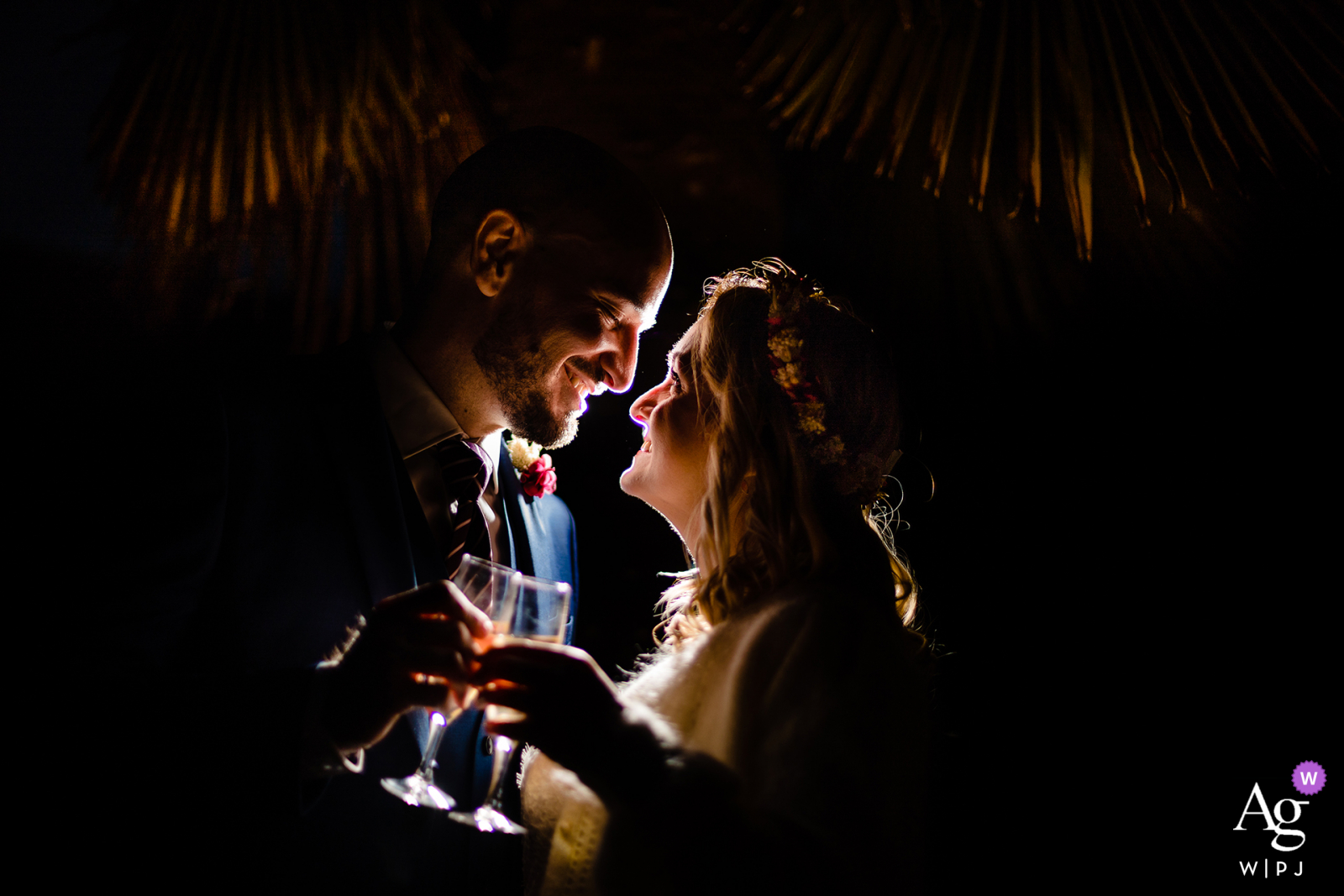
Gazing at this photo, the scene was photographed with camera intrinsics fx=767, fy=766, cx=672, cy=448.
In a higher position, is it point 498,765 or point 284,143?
point 284,143

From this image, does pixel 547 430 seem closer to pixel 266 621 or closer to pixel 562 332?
pixel 562 332

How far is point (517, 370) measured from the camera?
1935 millimetres

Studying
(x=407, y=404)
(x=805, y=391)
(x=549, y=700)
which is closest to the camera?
(x=549, y=700)

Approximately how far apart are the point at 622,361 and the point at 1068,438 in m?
1.80

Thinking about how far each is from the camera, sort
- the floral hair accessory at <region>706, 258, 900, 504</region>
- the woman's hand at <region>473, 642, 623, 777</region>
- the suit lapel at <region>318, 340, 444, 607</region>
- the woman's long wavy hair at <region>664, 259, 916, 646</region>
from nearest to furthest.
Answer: the woman's hand at <region>473, 642, 623, 777</region>
the suit lapel at <region>318, 340, 444, 607</region>
the woman's long wavy hair at <region>664, 259, 916, 646</region>
the floral hair accessory at <region>706, 258, 900, 504</region>

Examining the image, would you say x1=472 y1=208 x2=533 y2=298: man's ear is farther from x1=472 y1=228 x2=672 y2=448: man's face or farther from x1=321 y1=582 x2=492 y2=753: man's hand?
x1=321 y1=582 x2=492 y2=753: man's hand

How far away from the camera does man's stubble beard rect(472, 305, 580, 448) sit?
1931 mm

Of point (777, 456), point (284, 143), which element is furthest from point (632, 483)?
point (284, 143)

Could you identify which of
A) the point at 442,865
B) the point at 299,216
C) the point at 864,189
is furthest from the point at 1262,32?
the point at 442,865

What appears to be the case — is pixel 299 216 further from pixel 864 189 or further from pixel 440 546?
pixel 864 189

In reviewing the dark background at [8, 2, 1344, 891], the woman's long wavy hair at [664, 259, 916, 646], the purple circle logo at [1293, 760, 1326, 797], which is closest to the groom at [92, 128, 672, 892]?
the woman's long wavy hair at [664, 259, 916, 646]

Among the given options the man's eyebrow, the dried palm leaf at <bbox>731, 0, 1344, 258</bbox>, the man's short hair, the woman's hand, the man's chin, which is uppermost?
the dried palm leaf at <bbox>731, 0, 1344, 258</bbox>

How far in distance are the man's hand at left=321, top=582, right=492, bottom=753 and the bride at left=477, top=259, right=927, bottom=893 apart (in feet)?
0.18

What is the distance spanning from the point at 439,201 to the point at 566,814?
160 cm
